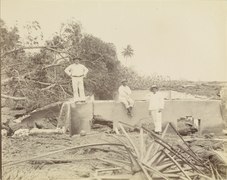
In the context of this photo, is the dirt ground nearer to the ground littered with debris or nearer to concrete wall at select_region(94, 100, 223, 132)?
the ground littered with debris

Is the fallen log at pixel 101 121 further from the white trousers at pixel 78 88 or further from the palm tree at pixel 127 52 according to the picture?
the palm tree at pixel 127 52

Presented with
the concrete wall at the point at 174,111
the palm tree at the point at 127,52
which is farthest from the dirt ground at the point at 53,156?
the palm tree at the point at 127,52

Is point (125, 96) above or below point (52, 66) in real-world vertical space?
below

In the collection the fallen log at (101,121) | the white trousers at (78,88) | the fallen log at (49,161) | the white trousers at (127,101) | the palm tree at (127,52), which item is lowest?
the fallen log at (49,161)

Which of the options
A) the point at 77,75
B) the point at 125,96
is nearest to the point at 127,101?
the point at 125,96

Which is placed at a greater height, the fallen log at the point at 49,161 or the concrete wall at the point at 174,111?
the concrete wall at the point at 174,111

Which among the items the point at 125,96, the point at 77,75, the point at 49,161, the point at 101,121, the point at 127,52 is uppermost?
the point at 127,52

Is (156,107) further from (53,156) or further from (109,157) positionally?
(53,156)

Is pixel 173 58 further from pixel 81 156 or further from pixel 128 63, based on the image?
pixel 81 156

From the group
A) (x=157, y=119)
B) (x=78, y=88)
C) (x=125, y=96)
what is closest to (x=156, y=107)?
(x=157, y=119)
